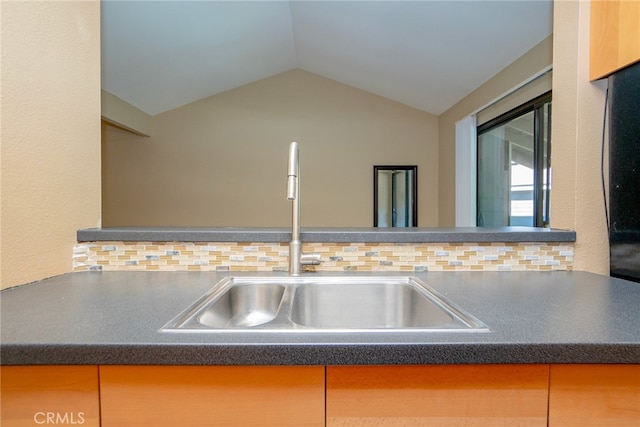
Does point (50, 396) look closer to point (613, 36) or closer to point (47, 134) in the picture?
point (47, 134)

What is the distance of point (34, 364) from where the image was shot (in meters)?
0.57

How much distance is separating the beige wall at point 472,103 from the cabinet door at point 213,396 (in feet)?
9.79

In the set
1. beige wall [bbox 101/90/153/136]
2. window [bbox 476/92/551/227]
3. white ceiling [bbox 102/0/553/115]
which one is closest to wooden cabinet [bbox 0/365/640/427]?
window [bbox 476/92/551/227]

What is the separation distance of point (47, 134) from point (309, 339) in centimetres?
100

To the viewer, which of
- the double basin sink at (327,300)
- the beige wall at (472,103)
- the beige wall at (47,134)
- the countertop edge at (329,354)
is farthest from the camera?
the beige wall at (472,103)

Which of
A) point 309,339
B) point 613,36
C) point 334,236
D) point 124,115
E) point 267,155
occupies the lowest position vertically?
point 309,339

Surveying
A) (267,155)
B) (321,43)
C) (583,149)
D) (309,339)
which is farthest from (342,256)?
(267,155)

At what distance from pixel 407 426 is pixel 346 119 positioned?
475 centimetres

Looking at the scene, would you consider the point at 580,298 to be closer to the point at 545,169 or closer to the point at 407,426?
the point at 407,426

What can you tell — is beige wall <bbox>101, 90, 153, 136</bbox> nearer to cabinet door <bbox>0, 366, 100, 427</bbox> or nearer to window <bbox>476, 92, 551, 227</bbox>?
cabinet door <bbox>0, 366, 100, 427</bbox>

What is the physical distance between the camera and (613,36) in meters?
1.04

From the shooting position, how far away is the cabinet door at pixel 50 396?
58 cm

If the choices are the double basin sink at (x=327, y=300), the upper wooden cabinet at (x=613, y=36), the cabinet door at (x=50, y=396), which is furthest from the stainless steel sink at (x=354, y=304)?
the upper wooden cabinet at (x=613, y=36)

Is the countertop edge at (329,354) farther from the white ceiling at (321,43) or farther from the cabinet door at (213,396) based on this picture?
the white ceiling at (321,43)
